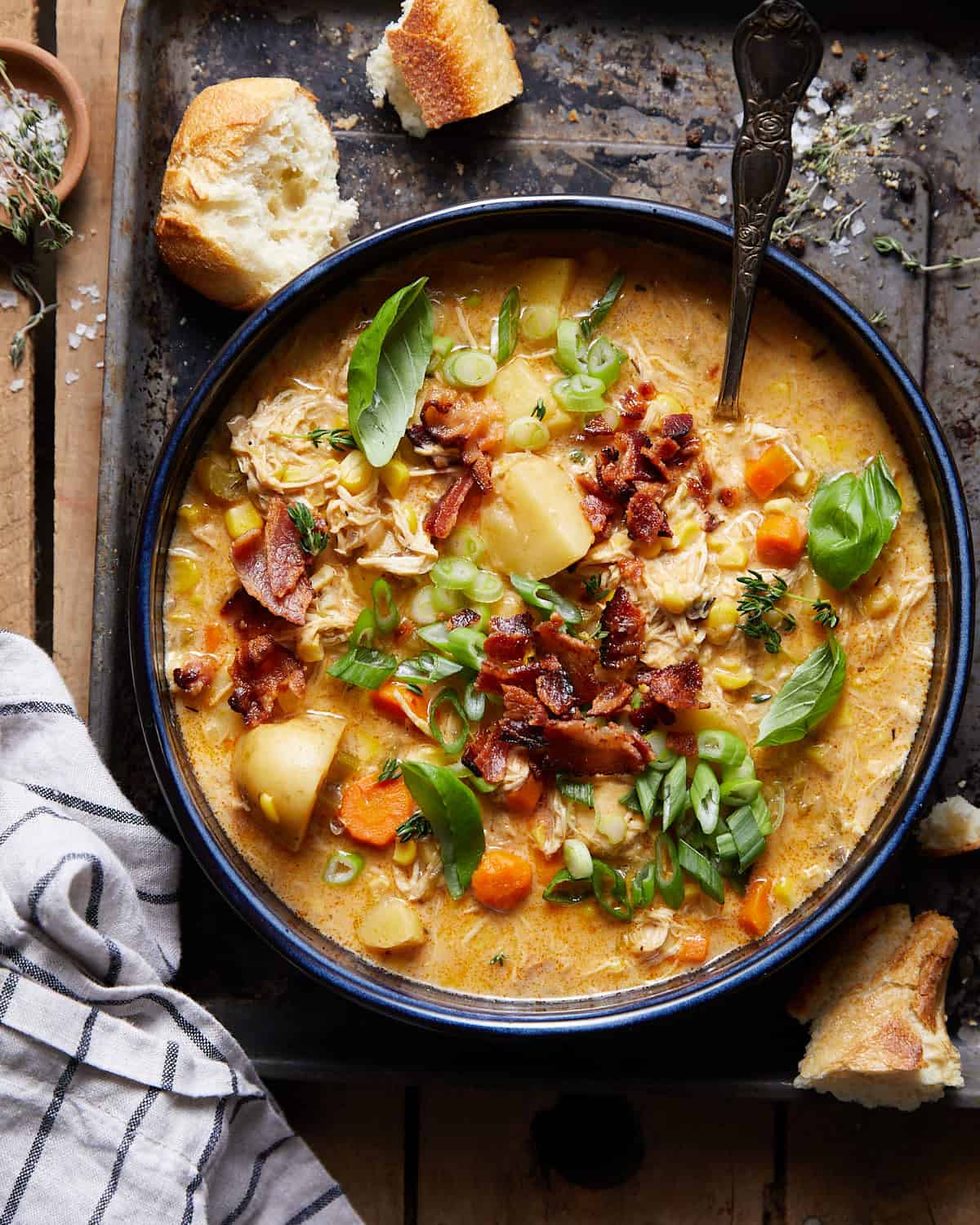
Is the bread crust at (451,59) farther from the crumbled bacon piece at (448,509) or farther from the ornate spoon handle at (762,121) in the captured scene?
the crumbled bacon piece at (448,509)

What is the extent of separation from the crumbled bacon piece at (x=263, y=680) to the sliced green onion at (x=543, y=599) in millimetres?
717

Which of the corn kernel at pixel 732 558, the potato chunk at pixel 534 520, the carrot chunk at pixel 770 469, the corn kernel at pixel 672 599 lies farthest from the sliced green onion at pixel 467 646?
the carrot chunk at pixel 770 469

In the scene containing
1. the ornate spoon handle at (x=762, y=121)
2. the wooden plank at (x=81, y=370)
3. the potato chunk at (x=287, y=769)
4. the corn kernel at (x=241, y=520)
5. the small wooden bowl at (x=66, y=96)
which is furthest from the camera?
the wooden plank at (x=81, y=370)

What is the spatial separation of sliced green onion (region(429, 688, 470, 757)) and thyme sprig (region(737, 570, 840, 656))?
2.94 feet

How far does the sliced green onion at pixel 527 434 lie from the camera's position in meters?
3.61

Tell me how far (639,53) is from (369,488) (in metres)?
1.78

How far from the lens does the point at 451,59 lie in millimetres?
3684

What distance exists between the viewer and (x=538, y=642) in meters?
3.51

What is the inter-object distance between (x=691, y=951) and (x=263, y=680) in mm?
1551

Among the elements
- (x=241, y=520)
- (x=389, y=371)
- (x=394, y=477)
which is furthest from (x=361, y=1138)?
(x=389, y=371)

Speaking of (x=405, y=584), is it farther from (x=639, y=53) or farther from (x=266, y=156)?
(x=639, y=53)

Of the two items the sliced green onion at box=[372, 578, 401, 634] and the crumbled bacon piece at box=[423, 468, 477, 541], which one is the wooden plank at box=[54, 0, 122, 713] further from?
the crumbled bacon piece at box=[423, 468, 477, 541]

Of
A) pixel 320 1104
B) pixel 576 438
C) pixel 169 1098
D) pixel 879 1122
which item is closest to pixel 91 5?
pixel 576 438

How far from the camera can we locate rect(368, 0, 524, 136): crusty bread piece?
368cm
